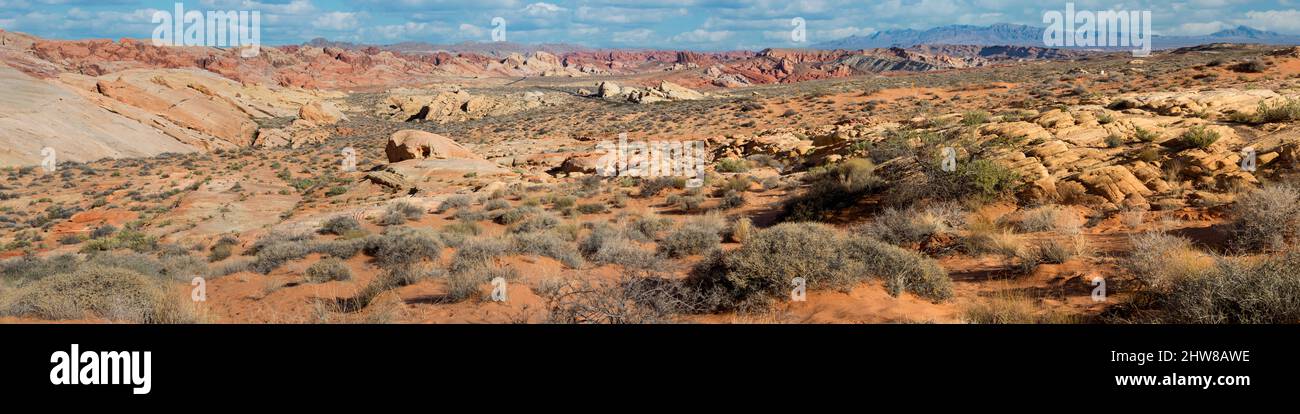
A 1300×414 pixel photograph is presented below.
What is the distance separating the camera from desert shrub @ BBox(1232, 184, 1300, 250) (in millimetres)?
6043

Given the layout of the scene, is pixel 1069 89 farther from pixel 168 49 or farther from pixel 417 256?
pixel 168 49

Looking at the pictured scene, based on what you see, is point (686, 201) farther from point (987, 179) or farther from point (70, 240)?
point (70, 240)

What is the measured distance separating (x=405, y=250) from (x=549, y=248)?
202 cm

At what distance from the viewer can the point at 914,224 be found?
27.5 ft

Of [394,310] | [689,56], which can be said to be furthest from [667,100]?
[689,56]

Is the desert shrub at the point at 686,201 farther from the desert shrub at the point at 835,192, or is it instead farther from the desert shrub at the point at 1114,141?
the desert shrub at the point at 1114,141

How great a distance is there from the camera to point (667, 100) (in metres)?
50.5

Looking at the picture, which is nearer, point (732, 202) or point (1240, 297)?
point (1240, 297)

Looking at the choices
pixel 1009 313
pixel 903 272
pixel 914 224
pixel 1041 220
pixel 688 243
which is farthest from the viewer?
pixel 688 243

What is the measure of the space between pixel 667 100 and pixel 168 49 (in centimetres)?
9235

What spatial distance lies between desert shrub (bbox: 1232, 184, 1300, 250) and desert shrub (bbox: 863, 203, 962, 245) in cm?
289

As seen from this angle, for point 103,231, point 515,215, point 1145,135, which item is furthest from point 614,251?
point 103,231

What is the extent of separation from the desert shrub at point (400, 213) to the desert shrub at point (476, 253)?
15.6 feet

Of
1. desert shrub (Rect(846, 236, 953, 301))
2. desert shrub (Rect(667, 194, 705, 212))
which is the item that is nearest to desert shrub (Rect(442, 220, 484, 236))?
desert shrub (Rect(667, 194, 705, 212))
